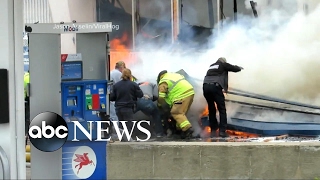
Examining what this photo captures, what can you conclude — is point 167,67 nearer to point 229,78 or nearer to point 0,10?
point 229,78

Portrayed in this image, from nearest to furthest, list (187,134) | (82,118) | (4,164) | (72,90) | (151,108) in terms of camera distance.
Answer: (4,164)
(72,90)
(82,118)
(187,134)
(151,108)

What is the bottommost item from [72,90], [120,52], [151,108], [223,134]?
[223,134]

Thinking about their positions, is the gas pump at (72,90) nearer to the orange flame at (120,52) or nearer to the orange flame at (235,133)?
the orange flame at (120,52)

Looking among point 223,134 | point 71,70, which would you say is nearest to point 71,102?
point 71,70

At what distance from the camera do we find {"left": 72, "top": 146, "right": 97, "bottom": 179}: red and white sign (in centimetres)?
645

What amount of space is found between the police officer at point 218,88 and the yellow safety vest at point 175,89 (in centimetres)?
33

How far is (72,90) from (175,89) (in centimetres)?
243

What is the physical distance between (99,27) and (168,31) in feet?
7.94

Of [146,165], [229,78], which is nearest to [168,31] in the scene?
[229,78]

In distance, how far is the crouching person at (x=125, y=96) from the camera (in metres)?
8.11

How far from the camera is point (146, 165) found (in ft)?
23.8

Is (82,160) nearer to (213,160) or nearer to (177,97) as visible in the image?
(213,160)

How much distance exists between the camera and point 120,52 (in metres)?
8.62

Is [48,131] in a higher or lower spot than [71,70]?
lower
